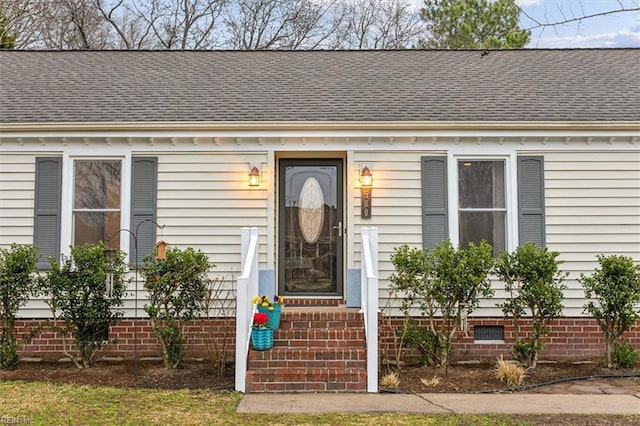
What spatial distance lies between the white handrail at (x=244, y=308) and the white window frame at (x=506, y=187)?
267 cm

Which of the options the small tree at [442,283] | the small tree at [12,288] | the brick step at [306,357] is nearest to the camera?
the brick step at [306,357]

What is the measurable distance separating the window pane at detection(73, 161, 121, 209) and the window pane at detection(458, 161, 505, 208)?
4655 millimetres

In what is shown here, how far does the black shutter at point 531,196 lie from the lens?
737 cm

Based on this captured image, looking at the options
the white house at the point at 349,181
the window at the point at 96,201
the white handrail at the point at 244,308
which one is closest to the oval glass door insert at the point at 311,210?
the white house at the point at 349,181

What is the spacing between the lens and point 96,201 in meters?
7.52

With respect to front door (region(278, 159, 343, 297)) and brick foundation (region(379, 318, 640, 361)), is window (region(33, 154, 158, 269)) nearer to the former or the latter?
front door (region(278, 159, 343, 297))

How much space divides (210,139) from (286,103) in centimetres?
132

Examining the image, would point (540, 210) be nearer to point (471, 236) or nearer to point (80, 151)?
point (471, 236)

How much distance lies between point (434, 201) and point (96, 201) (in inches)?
179

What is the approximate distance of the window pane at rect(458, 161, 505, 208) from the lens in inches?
296

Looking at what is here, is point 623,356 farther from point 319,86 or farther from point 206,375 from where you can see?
point 319,86

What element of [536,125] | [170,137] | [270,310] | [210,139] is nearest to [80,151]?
[170,137]

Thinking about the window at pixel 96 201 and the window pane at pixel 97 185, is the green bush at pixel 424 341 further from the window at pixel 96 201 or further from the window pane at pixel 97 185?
the window pane at pixel 97 185

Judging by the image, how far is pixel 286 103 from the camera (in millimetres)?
8055
